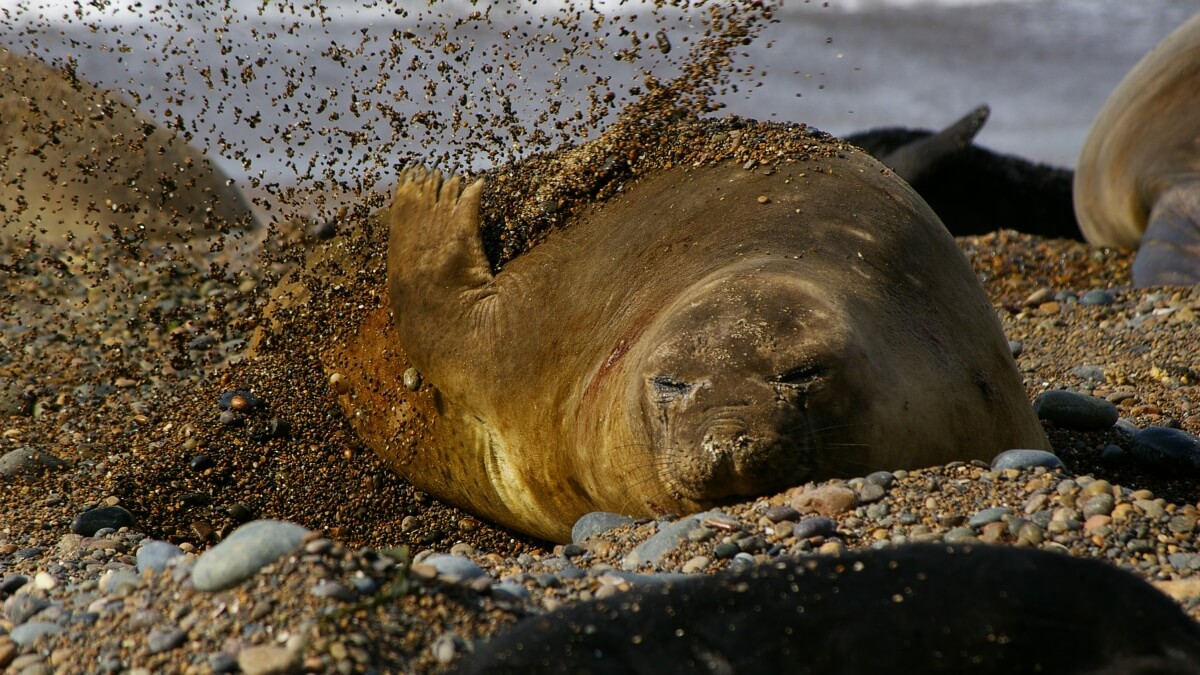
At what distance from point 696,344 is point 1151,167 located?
664 centimetres

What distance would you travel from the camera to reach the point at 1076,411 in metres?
4.43

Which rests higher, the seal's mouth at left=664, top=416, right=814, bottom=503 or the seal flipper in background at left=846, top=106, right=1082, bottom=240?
the seal flipper in background at left=846, top=106, right=1082, bottom=240

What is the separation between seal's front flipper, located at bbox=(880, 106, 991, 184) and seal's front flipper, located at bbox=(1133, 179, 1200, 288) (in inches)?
58.8

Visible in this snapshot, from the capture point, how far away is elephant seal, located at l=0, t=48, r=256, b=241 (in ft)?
20.6

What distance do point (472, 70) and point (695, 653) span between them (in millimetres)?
3535

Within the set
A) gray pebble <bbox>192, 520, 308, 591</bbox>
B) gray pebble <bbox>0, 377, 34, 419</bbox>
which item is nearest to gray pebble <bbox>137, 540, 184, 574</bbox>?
gray pebble <bbox>192, 520, 308, 591</bbox>

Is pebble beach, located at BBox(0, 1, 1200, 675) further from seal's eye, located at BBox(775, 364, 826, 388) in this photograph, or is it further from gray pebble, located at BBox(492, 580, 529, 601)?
seal's eye, located at BBox(775, 364, 826, 388)

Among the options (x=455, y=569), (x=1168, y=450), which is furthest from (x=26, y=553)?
(x=1168, y=450)

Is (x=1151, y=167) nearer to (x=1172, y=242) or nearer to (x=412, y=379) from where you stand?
(x=1172, y=242)

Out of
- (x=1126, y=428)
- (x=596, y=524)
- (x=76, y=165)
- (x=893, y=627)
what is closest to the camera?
(x=893, y=627)

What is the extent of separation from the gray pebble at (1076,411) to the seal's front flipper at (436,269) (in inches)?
85.1

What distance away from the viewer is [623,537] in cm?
308

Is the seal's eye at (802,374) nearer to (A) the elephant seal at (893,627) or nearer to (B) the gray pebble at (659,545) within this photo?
(B) the gray pebble at (659,545)

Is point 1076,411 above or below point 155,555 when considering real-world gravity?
above
